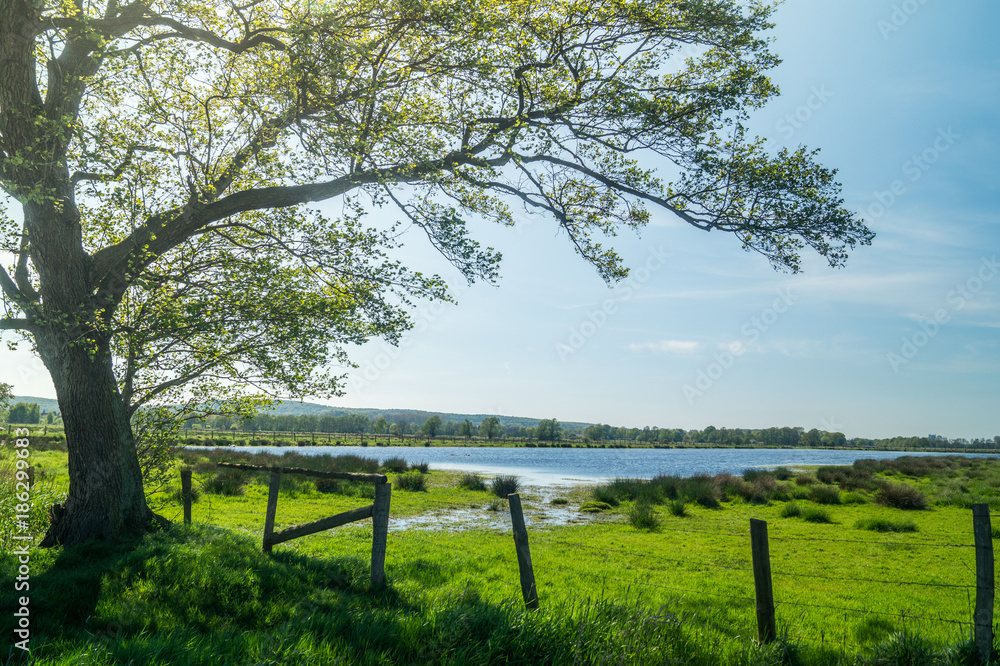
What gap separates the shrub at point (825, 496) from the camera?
24.4 metres

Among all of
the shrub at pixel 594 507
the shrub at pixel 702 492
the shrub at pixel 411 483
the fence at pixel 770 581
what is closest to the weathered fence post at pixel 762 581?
the fence at pixel 770 581

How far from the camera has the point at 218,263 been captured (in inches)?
362

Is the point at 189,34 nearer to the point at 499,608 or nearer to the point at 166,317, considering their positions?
the point at 166,317

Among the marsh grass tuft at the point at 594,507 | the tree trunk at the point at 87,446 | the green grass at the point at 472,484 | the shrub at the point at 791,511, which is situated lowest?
the green grass at the point at 472,484

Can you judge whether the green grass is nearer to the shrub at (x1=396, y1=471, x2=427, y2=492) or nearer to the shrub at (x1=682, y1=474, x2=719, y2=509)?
the shrub at (x1=396, y1=471, x2=427, y2=492)

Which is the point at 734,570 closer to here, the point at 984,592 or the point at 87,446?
the point at 984,592

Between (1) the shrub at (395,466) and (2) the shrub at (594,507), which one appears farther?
(1) the shrub at (395,466)

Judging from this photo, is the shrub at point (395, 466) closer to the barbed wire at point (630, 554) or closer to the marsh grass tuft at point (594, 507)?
the marsh grass tuft at point (594, 507)

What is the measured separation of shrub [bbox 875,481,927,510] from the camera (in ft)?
74.7

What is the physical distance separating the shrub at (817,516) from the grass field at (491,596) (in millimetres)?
898

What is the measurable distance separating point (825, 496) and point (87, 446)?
2741 cm

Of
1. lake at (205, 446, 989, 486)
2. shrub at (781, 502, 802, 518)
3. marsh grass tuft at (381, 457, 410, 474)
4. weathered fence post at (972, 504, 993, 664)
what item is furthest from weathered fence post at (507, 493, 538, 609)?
lake at (205, 446, 989, 486)

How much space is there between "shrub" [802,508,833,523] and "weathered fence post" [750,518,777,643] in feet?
55.7

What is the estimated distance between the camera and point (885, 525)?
17906 mm
